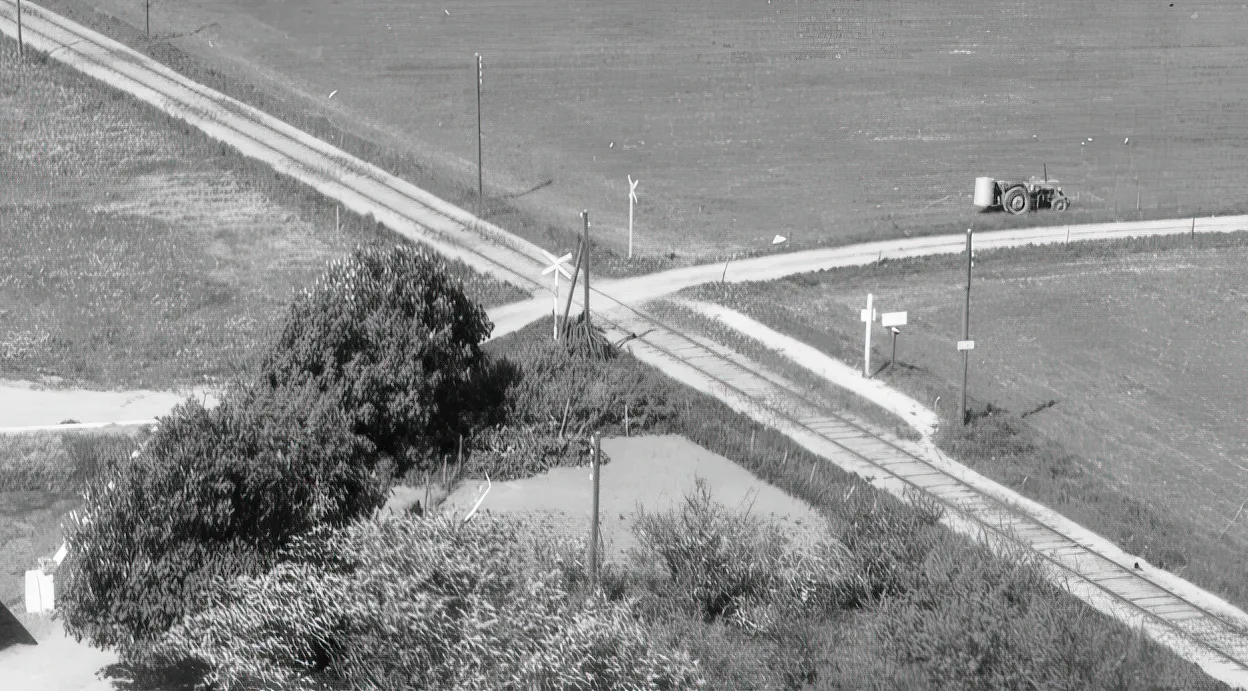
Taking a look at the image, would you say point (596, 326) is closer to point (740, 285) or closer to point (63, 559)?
point (740, 285)

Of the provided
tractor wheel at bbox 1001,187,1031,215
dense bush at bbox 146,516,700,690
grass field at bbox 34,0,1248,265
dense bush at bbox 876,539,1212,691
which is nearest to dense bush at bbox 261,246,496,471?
dense bush at bbox 146,516,700,690

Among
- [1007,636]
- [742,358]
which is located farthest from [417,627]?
[742,358]

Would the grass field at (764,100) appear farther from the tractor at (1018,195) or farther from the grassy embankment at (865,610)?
the grassy embankment at (865,610)

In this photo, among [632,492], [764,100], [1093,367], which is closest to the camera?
[632,492]

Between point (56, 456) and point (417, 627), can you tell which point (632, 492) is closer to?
point (417, 627)

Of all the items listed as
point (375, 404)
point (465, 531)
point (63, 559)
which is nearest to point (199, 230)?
point (375, 404)

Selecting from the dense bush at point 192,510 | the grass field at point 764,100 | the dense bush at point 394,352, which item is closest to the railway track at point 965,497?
the dense bush at point 394,352

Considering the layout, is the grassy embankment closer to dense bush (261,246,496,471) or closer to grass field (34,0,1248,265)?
dense bush (261,246,496,471)
